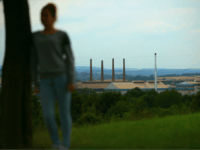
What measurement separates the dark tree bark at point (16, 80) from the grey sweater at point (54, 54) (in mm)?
267

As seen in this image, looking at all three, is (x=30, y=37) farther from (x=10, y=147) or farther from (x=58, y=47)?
(x=10, y=147)

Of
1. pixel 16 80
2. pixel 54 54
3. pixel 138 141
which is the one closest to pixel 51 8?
pixel 54 54

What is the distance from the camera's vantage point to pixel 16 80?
3.04 metres

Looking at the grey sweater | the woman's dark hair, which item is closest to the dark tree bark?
the grey sweater

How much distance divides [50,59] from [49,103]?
1.57 ft

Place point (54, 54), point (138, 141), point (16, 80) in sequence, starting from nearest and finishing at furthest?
point (54, 54), point (16, 80), point (138, 141)

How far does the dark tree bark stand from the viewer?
300 cm

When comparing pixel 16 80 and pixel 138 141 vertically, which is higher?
pixel 16 80

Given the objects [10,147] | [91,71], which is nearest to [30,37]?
[10,147]

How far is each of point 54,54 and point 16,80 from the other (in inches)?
23.5

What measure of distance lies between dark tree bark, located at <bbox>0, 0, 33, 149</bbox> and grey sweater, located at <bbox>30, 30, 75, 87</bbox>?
27 centimetres

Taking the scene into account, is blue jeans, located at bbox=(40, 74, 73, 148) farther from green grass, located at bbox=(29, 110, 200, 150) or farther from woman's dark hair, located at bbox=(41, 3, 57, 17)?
woman's dark hair, located at bbox=(41, 3, 57, 17)

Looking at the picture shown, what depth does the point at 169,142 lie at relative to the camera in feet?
10.9

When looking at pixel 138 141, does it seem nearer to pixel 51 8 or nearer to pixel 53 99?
pixel 53 99
